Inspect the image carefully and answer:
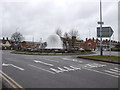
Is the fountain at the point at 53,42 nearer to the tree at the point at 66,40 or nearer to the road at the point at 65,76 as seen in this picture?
the tree at the point at 66,40

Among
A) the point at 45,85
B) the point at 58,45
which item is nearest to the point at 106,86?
the point at 45,85

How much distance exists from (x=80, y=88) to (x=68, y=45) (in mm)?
59007

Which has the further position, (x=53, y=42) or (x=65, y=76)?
(x=53, y=42)

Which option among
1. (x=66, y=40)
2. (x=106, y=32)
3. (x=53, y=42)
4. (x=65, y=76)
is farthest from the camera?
(x=66, y=40)

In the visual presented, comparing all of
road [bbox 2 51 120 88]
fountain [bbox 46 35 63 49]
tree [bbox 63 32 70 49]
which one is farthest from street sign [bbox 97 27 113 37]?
tree [bbox 63 32 70 49]

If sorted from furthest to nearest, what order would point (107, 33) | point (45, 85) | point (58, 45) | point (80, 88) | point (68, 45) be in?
1. point (68, 45)
2. point (58, 45)
3. point (107, 33)
4. point (45, 85)
5. point (80, 88)

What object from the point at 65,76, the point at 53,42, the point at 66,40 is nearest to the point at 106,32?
the point at 65,76

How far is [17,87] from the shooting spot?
6340 millimetres

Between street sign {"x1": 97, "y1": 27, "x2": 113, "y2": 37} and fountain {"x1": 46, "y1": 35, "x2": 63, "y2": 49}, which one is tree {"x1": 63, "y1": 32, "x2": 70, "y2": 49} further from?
street sign {"x1": 97, "y1": 27, "x2": 113, "y2": 37}

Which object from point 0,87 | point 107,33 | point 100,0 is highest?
point 100,0

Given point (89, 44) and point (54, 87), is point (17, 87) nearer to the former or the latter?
point (54, 87)

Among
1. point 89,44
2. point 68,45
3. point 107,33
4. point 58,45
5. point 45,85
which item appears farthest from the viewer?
point 89,44

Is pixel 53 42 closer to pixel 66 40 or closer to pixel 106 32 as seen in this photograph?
pixel 66 40

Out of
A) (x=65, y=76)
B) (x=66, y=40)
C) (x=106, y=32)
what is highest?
Result: (x=66, y=40)
